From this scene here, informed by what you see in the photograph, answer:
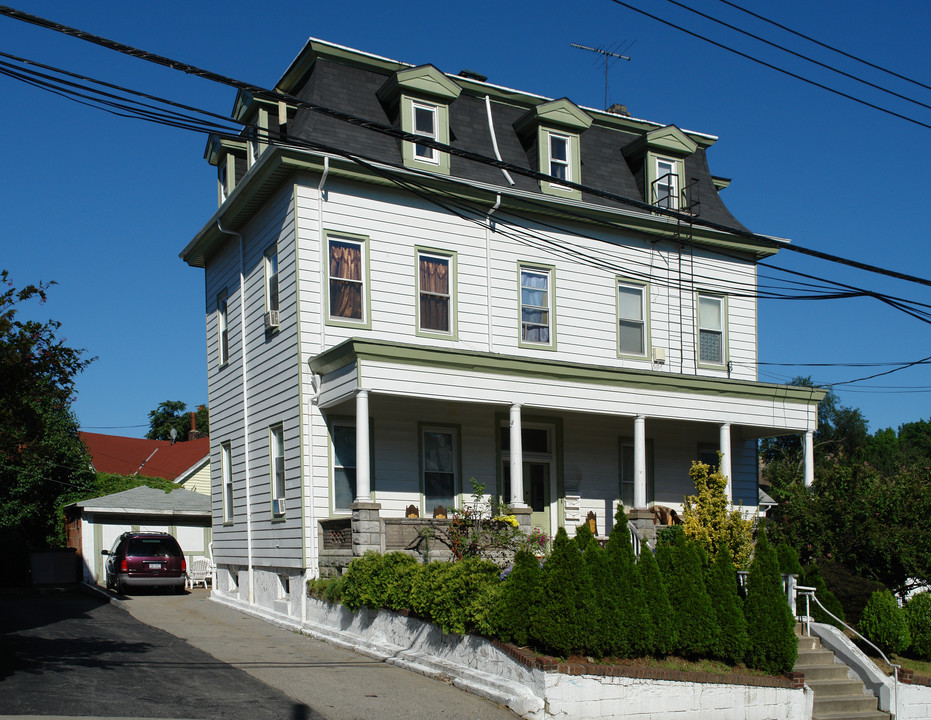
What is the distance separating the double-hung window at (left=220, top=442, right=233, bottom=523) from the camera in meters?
21.4

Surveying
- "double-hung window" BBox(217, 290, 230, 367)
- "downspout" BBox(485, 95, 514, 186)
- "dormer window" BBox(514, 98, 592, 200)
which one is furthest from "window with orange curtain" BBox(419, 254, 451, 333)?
"double-hung window" BBox(217, 290, 230, 367)

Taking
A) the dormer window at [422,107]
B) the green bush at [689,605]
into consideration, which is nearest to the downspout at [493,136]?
the dormer window at [422,107]

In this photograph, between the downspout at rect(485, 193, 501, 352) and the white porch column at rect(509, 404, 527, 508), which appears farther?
the downspout at rect(485, 193, 501, 352)

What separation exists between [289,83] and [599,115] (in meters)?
7.22

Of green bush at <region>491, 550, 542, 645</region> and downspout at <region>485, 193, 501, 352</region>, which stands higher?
downspout at <region>485, 193, 501, 352</region>

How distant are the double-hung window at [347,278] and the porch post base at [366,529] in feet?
13.3

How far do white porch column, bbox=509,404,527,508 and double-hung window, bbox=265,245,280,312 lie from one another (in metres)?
5.18

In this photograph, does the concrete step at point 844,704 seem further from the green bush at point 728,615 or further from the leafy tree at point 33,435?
the leafy tree at point 33,435

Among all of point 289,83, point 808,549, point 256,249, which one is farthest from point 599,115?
point 808,549

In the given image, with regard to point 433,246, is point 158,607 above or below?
below

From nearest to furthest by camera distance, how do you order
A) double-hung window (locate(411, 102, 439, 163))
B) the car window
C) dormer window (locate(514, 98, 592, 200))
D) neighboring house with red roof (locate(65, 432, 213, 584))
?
double-hung window (locate(411, 102, 439, 163)) → dormer window (locate(514, 98, 592, 200)) → the car window → neighboring house with red roof (locate(65, 432, 213, 584))

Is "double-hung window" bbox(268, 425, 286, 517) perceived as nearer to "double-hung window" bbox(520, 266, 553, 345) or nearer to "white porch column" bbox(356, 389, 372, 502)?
"white porch column" bbox(356, 389, 372, 502)

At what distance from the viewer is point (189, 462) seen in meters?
45.9

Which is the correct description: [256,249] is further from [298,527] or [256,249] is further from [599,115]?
[599,115]
